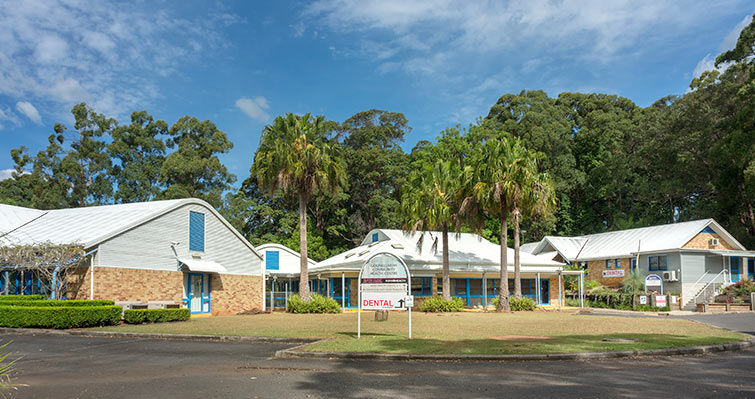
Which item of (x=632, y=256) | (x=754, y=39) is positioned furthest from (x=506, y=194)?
(x=754, y=39)

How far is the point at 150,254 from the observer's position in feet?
84.8

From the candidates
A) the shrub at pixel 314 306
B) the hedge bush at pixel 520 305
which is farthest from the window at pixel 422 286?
the shrub at pixel 314 306

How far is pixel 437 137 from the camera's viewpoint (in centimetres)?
5375

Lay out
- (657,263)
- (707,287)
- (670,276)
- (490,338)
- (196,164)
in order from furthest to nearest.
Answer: (196,164)
(657,263)
(707,287)
(670,276)
(490,338)

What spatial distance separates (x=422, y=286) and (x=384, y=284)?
21.7m

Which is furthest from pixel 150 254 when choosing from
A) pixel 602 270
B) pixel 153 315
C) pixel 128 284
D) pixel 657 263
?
pixel 602 270

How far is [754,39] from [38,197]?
5889 cm

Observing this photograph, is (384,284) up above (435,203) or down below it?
below

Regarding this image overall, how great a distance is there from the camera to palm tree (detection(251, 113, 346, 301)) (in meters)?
29.3

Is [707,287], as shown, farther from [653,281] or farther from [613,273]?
[613,273]

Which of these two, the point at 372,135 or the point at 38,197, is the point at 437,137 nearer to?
the point at 372,135

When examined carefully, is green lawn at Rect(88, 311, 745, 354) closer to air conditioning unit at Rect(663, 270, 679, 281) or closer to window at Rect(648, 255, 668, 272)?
air conditioning unit at Rect(663, 270, 679, 281)

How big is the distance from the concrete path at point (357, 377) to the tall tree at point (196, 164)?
4304 cm

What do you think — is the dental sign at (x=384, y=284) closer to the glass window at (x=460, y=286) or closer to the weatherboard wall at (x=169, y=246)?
the weatherboard wall at (x=169, y=246)
